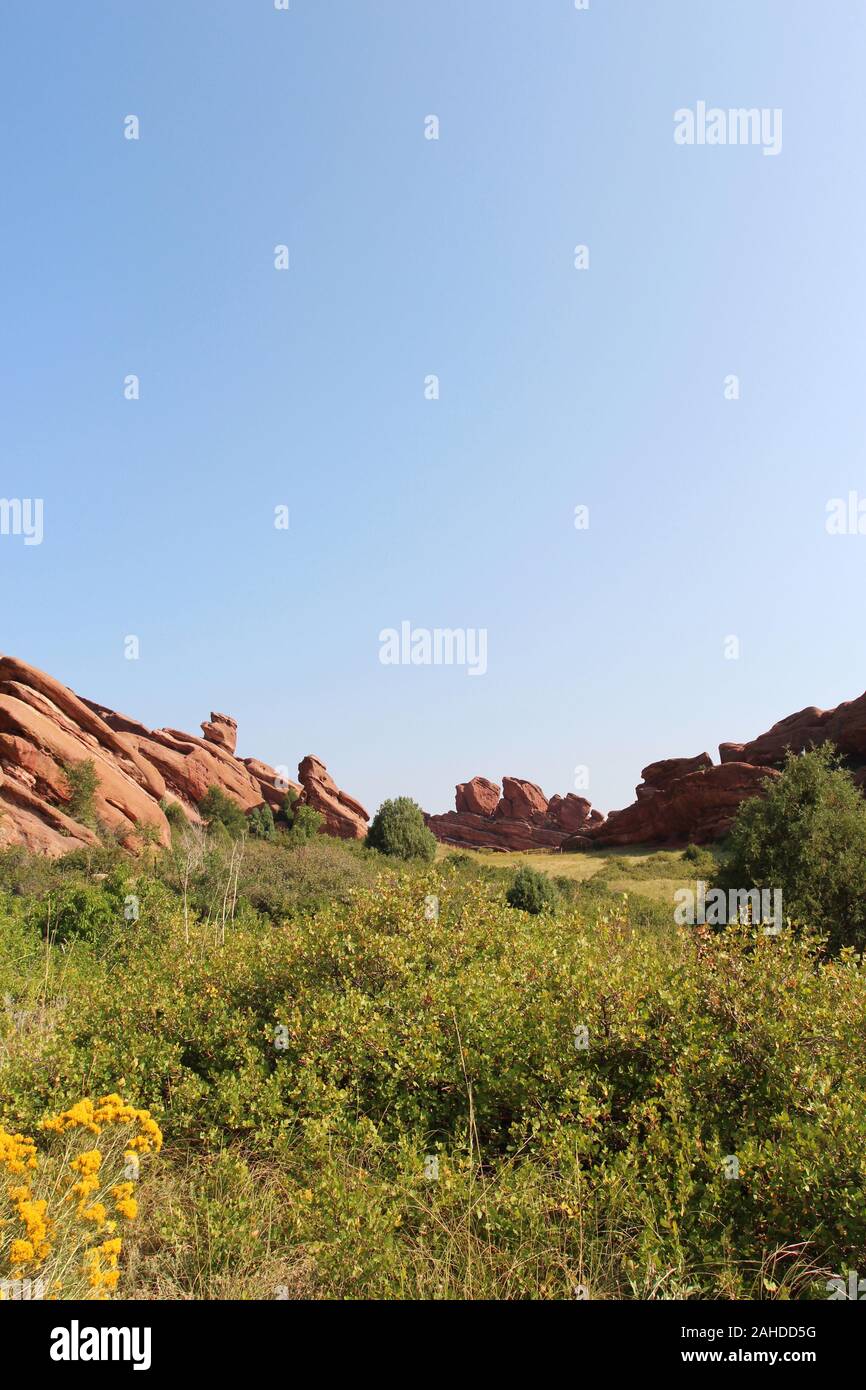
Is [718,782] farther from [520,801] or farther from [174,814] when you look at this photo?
[520,801]

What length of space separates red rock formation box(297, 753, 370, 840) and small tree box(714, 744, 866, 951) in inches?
1488

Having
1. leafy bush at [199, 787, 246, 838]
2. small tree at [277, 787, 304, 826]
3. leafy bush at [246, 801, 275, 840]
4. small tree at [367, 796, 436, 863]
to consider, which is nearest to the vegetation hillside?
small tree at [367, 796, 436, 863]

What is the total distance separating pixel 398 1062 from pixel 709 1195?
197 centimetres

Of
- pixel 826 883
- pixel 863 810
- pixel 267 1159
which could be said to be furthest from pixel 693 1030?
pixel 863 810

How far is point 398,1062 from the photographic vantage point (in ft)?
15.9

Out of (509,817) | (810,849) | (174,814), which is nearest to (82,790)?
(174,814)

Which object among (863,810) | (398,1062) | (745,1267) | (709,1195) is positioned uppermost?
(863,810)

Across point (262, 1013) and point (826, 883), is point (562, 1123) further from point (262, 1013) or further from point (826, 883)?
point (826, 883)

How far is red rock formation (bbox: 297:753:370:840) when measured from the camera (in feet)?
182

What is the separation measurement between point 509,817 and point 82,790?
6146 cm

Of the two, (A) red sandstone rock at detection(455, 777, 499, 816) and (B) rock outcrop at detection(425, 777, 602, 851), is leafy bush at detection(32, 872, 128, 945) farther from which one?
(A) red sandstone rock at detection(455, 777, 499, 816)

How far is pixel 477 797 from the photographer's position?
292 ft

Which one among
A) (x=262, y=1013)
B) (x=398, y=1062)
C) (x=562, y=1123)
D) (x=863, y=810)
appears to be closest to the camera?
(x=562, y=1123)
